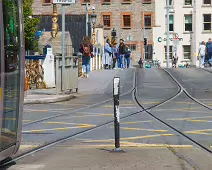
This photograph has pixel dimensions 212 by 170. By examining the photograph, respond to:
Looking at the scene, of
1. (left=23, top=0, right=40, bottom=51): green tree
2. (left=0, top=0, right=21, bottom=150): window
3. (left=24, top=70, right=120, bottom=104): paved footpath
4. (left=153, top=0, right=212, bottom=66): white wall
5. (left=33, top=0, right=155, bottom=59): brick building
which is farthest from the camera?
(left=33, top=0, right=155, bottom=59): brick building

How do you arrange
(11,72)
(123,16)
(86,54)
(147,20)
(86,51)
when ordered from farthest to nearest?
1. (123,16)
2. (147,20)
3. (86,54)
4. (86,51)
5. (11,72)

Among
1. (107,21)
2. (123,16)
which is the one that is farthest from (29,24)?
(123,16)

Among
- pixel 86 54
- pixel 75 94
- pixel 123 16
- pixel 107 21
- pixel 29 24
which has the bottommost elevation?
pixel 75 94

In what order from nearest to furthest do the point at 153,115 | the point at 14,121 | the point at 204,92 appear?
the point at 14,121
the point at 153,115
the point at 204,92

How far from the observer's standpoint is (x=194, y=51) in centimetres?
7688

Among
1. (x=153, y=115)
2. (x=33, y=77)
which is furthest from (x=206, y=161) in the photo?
(x=33, y=77)

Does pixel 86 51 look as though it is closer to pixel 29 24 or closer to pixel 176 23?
pixel 29 24

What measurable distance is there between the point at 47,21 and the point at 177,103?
58.2m

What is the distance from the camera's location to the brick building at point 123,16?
261 feet

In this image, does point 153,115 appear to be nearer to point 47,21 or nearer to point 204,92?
point 204,92

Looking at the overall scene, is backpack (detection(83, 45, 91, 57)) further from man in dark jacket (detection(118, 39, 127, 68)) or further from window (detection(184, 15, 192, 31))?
window (detection(184, 15, 192, 31))

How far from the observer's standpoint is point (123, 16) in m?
80.3

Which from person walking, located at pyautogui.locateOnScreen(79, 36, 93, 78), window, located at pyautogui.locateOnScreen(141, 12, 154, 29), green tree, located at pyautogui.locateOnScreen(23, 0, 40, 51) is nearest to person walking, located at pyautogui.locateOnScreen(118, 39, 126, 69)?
person walking, located at pyautogui.locateOnScreen(79, 36, 93, 78)

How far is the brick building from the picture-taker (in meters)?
79.6
